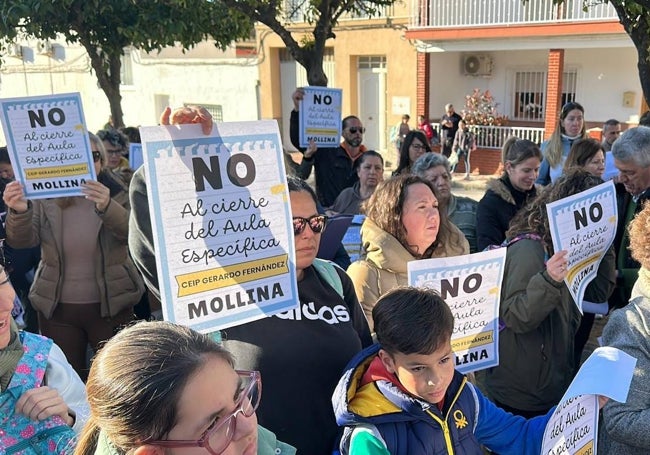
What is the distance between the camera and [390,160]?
18.0m

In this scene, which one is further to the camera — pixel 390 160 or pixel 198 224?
pixel 390 160

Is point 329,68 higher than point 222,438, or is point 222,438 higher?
point 329,68

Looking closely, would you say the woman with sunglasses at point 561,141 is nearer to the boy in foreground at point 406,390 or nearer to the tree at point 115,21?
the boy in foreground at point 406,390

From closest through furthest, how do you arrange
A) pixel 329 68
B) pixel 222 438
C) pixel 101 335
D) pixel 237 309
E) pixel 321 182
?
pixel 222 438 < pixel 237 309 < pixel 101 335 < pixel 321 182 < pixel 329 68

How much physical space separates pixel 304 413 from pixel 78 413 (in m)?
0.68

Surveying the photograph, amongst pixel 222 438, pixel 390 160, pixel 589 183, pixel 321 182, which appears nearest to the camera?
pixel 222 438

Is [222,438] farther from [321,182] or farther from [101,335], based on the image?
[321,182]

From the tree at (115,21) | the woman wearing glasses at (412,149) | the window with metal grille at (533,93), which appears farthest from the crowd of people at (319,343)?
the window with metal grille at (533,93)

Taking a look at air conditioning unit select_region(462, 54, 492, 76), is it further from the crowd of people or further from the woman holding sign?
the woman holding sign

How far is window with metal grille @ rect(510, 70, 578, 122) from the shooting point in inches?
640

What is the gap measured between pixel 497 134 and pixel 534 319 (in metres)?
13.7

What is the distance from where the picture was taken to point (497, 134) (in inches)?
614

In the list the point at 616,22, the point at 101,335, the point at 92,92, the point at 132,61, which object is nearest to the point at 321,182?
the point at 101,335

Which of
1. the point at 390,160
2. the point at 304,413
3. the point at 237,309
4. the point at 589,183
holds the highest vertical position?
the point at 589,183
